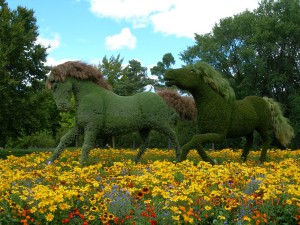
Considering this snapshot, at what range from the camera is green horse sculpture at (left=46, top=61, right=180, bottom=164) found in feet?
29.4

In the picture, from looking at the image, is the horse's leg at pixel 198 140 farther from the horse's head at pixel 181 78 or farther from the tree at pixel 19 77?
the tree at pixel 19 77

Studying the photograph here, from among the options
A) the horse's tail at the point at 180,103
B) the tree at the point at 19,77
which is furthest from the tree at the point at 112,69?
the horse's tail at the point at 180,103

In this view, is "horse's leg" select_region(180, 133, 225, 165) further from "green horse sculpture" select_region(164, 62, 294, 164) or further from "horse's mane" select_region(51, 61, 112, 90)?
"horse's mane" select_region(51, 61, 112, 90)

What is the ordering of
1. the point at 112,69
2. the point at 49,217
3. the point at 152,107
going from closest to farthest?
the point at 49,217
the point at 152,107
the point at 112,69

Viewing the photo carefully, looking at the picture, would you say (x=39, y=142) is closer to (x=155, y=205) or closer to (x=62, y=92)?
(x=62, y=92)

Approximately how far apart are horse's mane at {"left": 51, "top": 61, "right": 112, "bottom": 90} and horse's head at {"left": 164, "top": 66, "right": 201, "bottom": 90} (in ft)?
5.59

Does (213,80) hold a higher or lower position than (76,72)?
lower

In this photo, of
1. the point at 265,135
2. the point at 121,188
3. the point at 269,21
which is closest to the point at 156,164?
the point at 121,188

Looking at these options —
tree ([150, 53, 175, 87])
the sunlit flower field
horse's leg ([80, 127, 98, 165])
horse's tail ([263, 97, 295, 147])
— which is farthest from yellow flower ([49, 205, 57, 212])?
tree ([150, 53, 175, 87])

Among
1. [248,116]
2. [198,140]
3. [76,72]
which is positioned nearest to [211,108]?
[198,140]

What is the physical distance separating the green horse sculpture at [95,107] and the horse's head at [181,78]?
650mm

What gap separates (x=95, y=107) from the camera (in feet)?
29.5

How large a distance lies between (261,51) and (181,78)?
83.6ft

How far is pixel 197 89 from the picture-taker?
933cm
